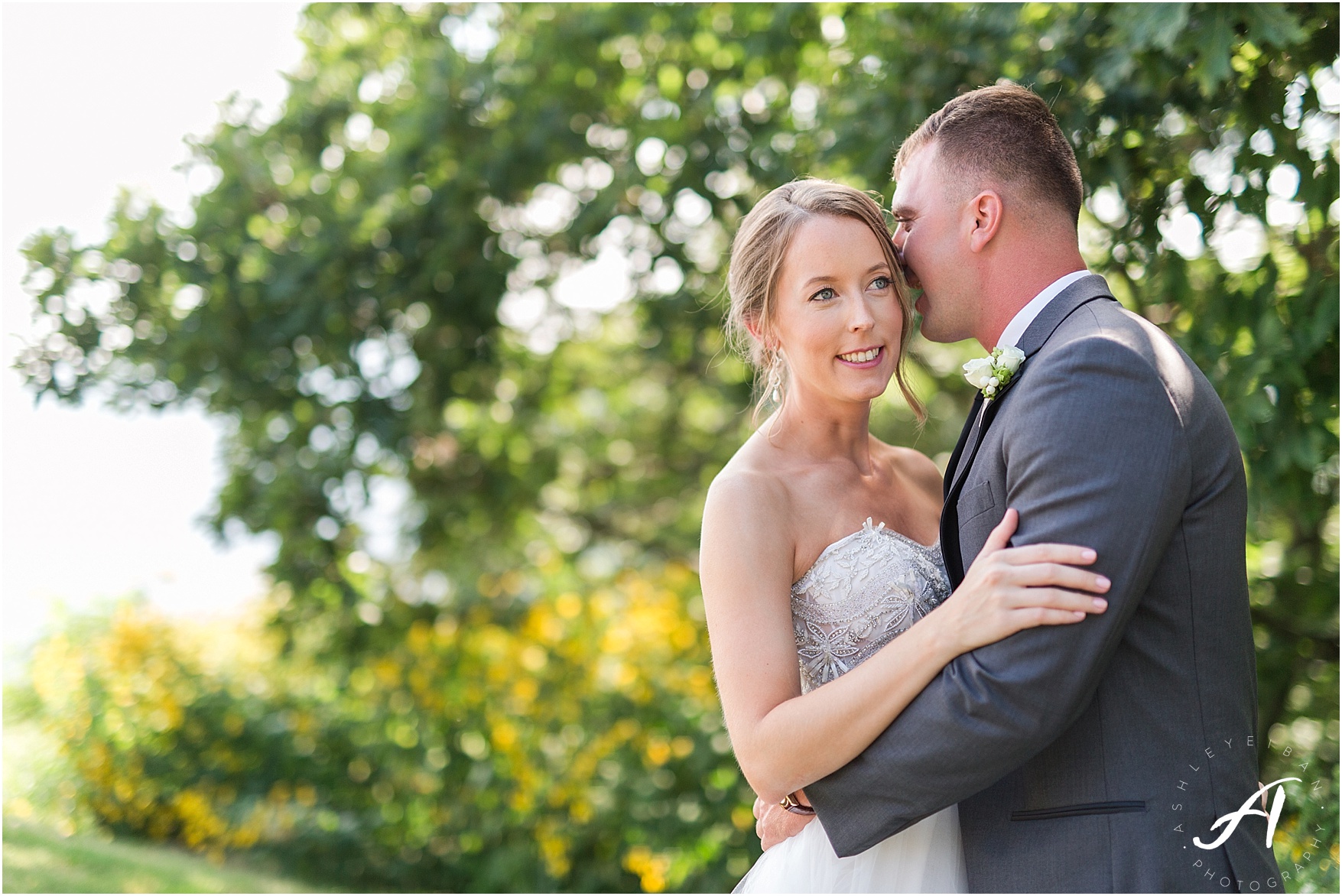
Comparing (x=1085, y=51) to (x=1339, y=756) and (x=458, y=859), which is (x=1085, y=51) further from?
(x=458, y=859)

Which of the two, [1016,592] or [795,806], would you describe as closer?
[1016,592]

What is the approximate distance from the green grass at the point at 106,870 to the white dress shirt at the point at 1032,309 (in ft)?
15.2

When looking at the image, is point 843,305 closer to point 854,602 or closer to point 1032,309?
point 1032,309

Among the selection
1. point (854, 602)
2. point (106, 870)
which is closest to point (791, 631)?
point (854, 602)

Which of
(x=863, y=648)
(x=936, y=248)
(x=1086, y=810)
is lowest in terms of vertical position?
(x=1086, y=810)

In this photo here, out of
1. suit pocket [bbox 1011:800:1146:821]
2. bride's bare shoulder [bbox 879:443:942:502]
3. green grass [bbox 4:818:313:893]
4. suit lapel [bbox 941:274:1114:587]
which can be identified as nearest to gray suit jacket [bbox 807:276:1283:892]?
suit pocket [bbox 1011:800:1146:821]

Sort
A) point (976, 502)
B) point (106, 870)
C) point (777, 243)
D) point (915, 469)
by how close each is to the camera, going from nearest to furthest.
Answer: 1. point (976, 502)
2. point (777, 243)
3. point (915, 469)
4. point (106, 870)

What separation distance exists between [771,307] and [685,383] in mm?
5241

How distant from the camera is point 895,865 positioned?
8.35 feet

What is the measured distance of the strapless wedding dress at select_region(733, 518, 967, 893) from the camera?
2543 mm

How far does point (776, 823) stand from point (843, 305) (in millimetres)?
1267

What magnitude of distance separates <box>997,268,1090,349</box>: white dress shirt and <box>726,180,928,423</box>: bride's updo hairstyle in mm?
277

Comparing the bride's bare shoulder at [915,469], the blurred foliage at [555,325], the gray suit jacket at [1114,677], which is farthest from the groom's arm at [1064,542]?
the blurred foliage at [555,325]

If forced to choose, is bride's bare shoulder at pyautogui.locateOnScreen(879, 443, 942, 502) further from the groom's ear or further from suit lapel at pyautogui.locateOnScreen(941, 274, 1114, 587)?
the groom's ear
